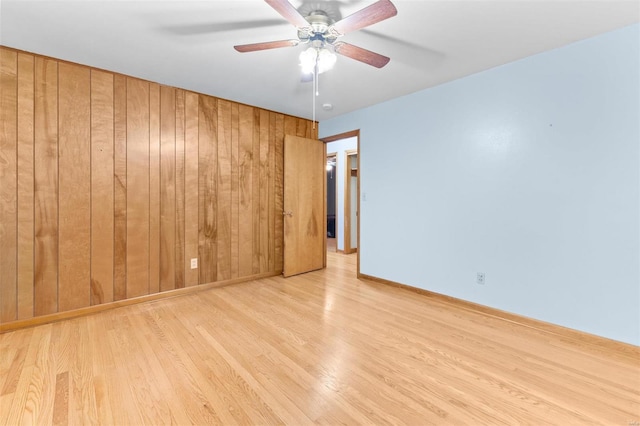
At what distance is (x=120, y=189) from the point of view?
2832mm

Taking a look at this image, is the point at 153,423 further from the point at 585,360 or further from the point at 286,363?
the point at 585,360

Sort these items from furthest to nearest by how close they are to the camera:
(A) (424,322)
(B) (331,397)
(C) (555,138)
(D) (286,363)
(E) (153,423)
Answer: (A) (424,322), (C) (555,138), (D) (286,363), (B) (331,397), (E) (153,423)

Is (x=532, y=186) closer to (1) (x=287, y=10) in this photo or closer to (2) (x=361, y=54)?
(2) (x=361, y=54)

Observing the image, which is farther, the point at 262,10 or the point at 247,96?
the point at 247,96

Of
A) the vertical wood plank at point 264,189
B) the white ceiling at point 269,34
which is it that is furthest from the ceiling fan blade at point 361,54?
the vertical wood plank at point 264,189

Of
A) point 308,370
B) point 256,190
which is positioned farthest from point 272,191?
point 308,370

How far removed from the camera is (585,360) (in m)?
1.93

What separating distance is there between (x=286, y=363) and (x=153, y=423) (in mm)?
785

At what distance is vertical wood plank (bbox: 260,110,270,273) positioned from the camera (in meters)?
3.90

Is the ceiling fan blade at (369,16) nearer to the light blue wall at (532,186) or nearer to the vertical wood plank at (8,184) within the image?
the light blue wall at (532,186)

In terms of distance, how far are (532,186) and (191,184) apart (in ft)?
11.7

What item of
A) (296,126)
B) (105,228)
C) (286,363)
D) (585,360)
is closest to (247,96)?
(296,126)

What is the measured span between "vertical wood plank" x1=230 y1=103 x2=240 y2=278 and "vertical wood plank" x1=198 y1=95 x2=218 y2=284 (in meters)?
0.22

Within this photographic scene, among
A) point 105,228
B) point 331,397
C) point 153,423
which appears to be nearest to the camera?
point 153,423
